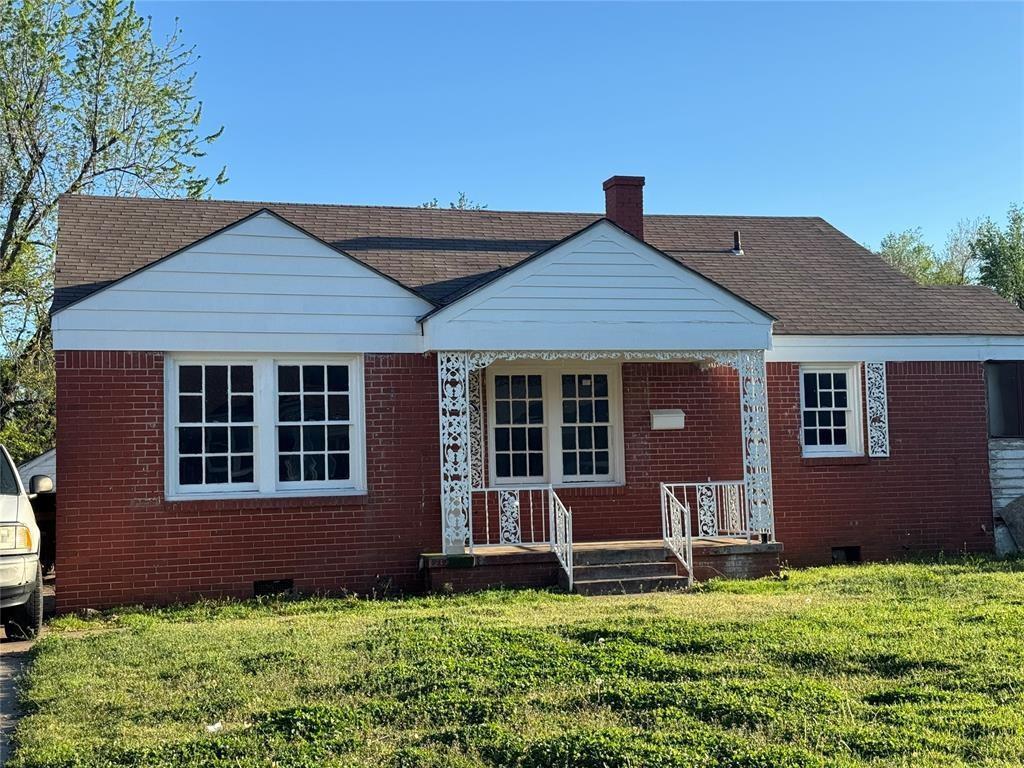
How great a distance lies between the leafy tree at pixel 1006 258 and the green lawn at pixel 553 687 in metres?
23.2

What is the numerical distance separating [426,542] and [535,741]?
7153 mm

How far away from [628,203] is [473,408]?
394 cm

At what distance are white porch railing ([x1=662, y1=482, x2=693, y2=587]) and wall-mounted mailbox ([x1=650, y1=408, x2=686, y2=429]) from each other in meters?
0.93

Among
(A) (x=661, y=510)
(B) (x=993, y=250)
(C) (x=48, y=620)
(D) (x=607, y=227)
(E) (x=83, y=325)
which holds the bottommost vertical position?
(C) (x=48, y=620)

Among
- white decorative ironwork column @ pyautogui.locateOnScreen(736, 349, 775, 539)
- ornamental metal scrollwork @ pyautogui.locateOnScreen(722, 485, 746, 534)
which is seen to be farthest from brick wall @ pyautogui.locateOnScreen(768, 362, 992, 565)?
white decorative ironwork column @ pyautogui.locateOnScreen(736, 349, 775, 539)

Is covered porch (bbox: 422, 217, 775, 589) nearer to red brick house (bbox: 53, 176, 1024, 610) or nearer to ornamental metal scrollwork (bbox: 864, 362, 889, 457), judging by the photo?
red brick house (bbox: 53, 176, 1024, 610)

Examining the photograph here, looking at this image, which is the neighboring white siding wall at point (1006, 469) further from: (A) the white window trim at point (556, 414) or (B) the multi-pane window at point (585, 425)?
(B) the multi-pane window at point (585, 425)

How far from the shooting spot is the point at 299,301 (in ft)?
42.2

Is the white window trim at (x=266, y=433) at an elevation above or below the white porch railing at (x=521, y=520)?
above

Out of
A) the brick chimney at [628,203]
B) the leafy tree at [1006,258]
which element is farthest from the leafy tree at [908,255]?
the brick chimney at [628,203]

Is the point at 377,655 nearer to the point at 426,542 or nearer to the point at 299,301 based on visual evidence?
the point at 426,542

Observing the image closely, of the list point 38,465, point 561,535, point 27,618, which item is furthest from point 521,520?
point 38,465

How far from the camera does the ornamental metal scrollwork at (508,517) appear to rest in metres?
13.3

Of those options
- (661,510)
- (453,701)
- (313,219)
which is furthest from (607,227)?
(453,701)
